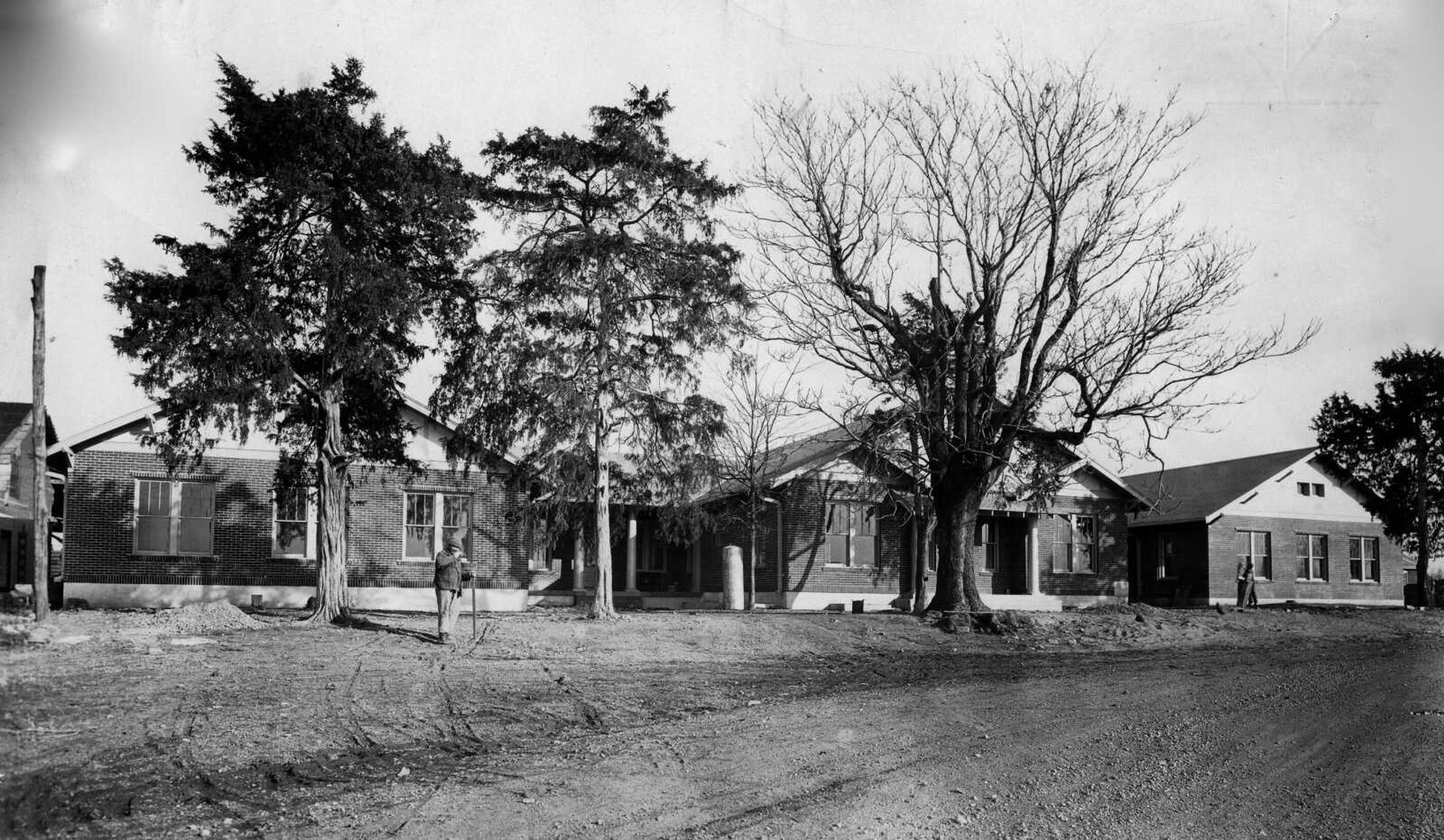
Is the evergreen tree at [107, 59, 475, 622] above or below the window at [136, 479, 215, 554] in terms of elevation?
above

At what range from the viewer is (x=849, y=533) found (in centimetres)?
3244

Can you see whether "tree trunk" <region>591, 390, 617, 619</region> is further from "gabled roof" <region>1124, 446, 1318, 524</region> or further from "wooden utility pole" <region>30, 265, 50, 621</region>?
"gabled roof" <region>1124, 446, 1318, 524</region>

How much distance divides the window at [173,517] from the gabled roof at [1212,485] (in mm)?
28342

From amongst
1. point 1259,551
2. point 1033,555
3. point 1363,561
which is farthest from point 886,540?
point 1363,561

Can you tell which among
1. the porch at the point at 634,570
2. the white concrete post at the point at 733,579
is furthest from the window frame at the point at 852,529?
the porch at the point at 634,570

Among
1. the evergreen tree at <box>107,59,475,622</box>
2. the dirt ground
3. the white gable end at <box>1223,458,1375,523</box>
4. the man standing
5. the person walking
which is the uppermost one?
the evergreen tree at <box>107,59,475,622</box>

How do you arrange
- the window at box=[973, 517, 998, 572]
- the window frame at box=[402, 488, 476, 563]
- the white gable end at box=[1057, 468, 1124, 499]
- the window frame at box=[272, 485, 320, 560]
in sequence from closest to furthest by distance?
the window frame at box=[272, 485, 320, 560] < the window frame at box=[402, 488, 476, 563] < the window at box=[973, 517, 998, 572] < the white gable end at box=[1057, 468, 1124, 499]

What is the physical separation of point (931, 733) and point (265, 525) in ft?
66.9

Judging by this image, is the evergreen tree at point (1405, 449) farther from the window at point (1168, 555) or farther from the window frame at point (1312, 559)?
the window at point (1168, 555)

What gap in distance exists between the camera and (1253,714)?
12.6 m

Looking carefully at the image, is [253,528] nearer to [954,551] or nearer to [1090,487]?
[954,551]

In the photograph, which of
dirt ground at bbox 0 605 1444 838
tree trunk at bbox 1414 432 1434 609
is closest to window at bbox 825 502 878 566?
dirt ground at bbox 0 605 1444 838

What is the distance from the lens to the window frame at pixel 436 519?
2792cm

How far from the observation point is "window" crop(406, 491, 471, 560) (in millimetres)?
28062
